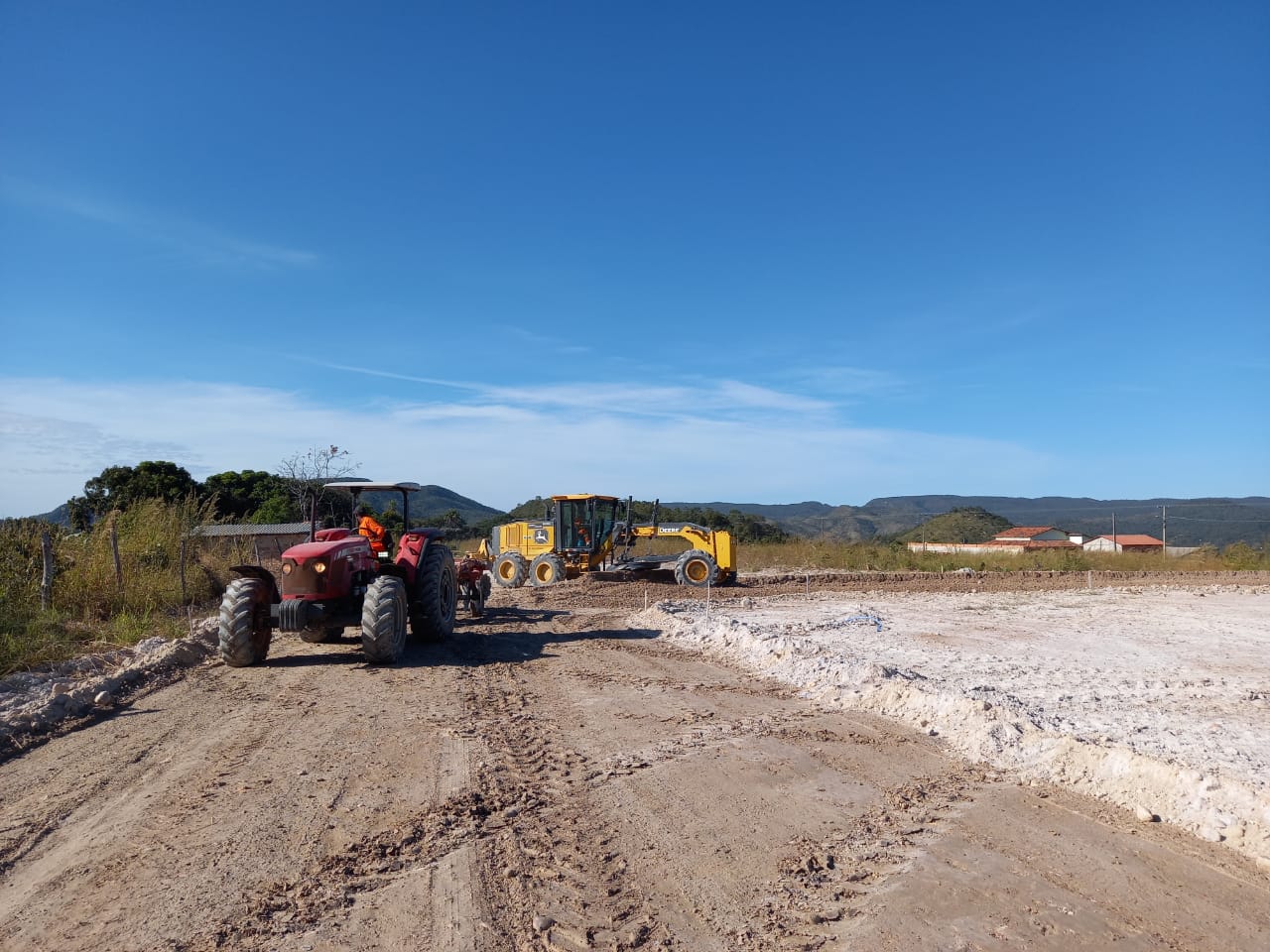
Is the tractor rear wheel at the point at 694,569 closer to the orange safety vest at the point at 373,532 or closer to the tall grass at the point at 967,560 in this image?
the tall grass at the point at 967,560

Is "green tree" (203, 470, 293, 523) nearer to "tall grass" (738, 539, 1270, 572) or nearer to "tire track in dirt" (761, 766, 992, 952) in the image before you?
"tall grass" (738, 539, 1270, 572)

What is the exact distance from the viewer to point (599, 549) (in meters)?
23.8

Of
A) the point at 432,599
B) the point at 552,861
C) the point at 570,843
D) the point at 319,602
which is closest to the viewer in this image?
the point at 552,861

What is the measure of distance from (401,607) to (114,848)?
5854mm

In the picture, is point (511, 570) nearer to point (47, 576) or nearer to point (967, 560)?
point (47, 576)

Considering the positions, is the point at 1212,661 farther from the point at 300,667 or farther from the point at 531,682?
the point at 300,667

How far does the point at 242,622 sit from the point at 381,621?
1637mm

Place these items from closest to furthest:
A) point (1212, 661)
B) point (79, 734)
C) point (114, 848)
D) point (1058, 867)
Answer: point (1058, 867) < point (114, 848) < point (79, 734) < point (1212, 661)

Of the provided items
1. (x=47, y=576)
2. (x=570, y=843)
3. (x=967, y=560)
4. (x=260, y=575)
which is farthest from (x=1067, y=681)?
(x=967, y=560)

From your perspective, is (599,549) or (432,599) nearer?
(432,599)

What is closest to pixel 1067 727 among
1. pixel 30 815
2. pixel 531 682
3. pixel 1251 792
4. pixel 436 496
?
pixel 1251 792

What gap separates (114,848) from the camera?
469 centimetres

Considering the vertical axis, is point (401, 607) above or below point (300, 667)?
above

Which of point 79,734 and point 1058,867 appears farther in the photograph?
point 79,734
